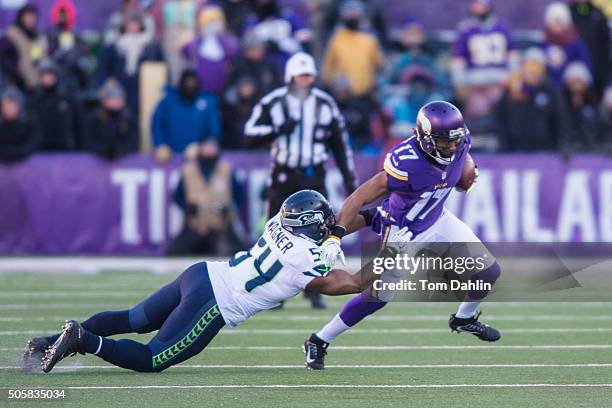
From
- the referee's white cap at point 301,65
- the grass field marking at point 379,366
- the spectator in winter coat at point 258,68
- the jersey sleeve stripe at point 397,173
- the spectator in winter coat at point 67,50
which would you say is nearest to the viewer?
the jersey sleeve stripe at point 397,173

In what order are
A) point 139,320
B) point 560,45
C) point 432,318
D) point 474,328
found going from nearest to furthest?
1. point 139,320
2. point 474,328
3. point 432,318
4. point 560,45

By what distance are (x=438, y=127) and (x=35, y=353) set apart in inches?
104

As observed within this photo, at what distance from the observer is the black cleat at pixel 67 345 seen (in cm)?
759

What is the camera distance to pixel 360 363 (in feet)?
28.5

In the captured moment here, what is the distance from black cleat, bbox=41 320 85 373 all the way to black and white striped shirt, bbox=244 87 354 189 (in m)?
4.04

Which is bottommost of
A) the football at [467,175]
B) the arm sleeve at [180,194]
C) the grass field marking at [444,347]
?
the grass field marking at [444,347]

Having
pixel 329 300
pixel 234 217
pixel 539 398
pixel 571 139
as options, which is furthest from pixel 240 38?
pixel 539 398

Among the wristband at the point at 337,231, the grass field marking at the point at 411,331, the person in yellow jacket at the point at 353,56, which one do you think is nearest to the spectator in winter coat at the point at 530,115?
the person in yellow jacket at the point at 353,56

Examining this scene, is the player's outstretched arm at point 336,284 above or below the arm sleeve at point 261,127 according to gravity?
below

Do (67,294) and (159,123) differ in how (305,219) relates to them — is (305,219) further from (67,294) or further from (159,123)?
(159,123)

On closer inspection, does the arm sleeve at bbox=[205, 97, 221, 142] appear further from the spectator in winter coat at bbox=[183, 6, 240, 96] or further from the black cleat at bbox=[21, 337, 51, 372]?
the black cleat at bbox=[21, 337, 51, 372]

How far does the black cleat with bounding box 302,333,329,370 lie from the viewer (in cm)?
838

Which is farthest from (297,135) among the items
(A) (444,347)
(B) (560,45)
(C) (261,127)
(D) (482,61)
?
(B) (560,45)

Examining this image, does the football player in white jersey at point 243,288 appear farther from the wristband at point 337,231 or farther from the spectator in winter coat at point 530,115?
the spectator in winter coat at point 530,115
